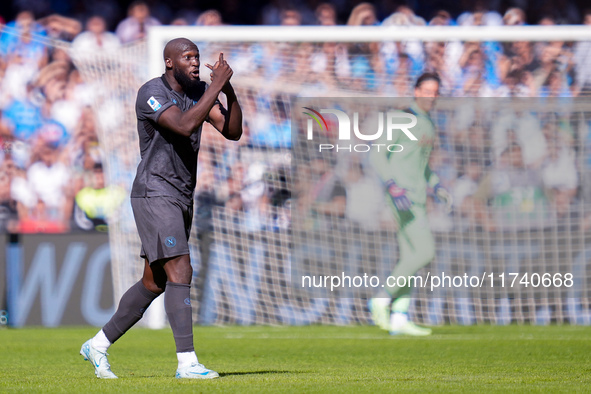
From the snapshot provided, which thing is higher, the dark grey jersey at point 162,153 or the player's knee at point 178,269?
the dark grey jersey at point 162,153

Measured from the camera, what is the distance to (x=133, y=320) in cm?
520

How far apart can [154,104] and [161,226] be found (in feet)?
2.10

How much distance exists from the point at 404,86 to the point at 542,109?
57.3 inches

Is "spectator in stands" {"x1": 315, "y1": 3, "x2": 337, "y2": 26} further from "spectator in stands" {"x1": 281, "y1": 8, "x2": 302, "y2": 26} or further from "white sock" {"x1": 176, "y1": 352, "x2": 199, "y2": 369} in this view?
"white sock" {"x1": 176, "y1": 352, "x2": 199, "y2": 369}

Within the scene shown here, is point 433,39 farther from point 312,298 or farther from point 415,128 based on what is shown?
point 312,298

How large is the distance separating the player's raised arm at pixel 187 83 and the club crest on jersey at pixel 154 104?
59mm

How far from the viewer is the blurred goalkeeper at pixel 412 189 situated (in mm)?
8844

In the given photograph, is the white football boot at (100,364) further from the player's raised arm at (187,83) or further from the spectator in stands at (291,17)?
the spectator in stands at (291,17)

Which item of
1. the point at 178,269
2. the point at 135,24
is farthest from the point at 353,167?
the point at 178,269

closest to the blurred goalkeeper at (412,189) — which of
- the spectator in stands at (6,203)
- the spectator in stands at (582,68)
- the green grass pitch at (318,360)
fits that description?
the green grass pitch at (318,360)

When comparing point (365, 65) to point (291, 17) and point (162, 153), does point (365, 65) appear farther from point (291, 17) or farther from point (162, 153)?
point (162, 153)

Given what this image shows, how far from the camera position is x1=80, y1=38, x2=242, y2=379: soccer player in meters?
4.90

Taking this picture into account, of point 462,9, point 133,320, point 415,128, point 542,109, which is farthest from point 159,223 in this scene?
point 462,9

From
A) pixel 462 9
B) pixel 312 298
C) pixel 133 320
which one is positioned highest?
pixel 462 9
